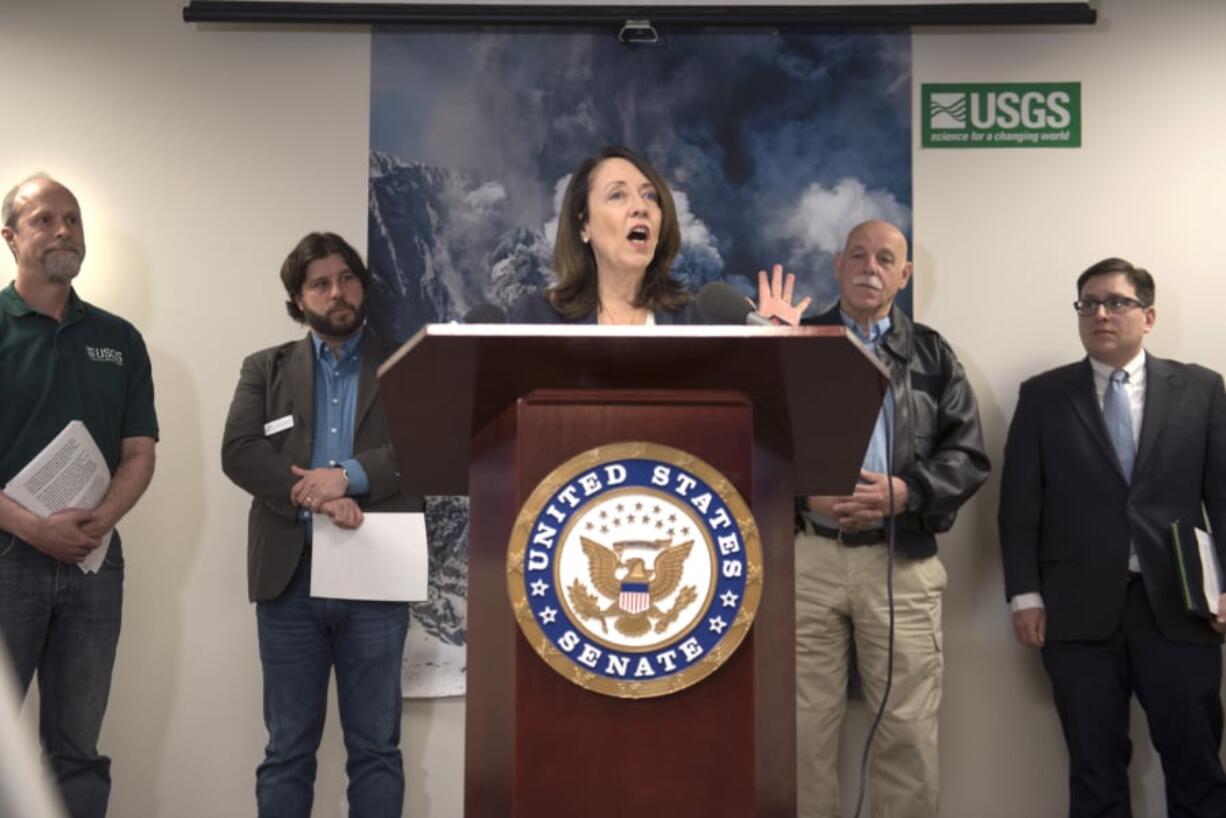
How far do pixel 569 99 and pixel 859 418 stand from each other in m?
3.01

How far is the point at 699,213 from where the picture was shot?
4.57 metres

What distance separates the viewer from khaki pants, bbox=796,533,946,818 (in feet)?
12.9

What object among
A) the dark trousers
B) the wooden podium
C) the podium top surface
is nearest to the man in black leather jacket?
the dark trousers

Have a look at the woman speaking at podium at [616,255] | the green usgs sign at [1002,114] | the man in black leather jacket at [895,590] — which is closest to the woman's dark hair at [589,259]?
the woman speaking at podium at [616,255]

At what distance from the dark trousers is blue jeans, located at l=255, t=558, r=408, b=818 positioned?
208cm

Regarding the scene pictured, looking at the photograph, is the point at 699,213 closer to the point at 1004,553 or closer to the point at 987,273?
the point at 987,273

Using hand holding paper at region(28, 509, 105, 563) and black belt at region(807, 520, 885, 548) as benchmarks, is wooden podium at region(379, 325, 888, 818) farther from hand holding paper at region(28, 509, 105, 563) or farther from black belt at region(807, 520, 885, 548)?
black belt at region(807, 520, 885, 548)

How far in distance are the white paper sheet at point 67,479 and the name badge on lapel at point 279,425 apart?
1.57ft

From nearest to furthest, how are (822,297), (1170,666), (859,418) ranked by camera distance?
(859,418)
(1170,666)
(822,297)

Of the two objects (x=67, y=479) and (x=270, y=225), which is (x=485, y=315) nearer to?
(x=67, y=479)

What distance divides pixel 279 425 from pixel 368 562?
1.74 feet

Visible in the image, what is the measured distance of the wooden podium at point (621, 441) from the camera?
5.33 feet

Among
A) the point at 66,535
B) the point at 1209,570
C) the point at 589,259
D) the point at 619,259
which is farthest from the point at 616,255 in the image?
the point at 1209,570

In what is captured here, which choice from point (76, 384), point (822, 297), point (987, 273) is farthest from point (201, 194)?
point (987, 273)
